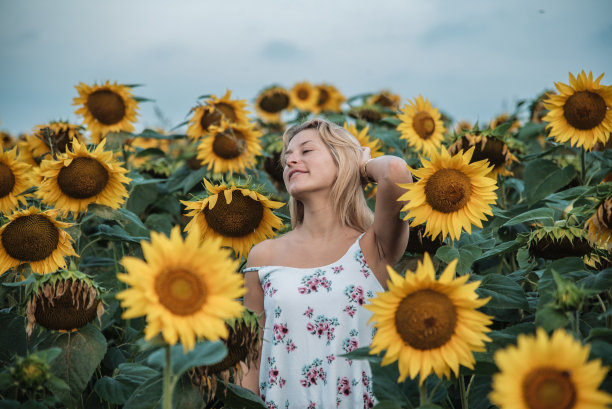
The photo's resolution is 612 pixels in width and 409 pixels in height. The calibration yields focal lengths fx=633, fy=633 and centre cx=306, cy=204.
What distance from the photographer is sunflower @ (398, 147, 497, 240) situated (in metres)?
2.16

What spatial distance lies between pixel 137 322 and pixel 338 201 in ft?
3.99

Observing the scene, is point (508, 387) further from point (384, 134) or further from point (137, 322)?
point (384, 134)

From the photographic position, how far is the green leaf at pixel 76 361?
2047 mm

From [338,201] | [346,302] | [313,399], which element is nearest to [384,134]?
[338,201]

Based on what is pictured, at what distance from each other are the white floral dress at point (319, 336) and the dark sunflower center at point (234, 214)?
11.5 inches

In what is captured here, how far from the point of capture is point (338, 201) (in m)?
2.79

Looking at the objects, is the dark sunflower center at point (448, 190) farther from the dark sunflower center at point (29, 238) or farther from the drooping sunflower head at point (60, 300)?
the dark sunflower center at point (29, 238)

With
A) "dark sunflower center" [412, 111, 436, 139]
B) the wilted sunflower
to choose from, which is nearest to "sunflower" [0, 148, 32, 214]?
the wilted sunflower

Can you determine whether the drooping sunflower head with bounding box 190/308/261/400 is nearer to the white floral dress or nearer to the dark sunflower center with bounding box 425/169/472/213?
the white floral dress

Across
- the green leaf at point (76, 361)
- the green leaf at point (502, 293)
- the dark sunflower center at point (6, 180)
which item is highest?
the dark sunflower center at point (6, 180)

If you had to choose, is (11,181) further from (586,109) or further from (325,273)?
(586,109)

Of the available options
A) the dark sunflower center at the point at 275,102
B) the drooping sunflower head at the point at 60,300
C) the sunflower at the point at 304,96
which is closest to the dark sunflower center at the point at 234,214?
the drooping sunflower head at the point at 60,300

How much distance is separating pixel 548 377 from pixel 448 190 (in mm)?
897

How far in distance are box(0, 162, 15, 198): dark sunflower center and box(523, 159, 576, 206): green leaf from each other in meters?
2.54
